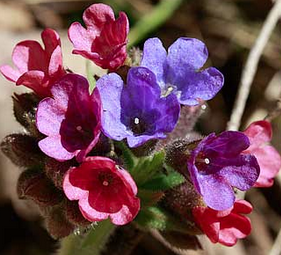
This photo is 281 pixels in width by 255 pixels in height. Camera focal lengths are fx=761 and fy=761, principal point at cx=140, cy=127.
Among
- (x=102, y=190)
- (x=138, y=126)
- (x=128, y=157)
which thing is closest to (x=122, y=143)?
(x=128, y=157)

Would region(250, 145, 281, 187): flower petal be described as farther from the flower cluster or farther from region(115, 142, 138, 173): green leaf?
region(115, 142, 138, 173): green leaf

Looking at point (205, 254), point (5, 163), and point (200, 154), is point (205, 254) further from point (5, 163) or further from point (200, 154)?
point (200, 154)

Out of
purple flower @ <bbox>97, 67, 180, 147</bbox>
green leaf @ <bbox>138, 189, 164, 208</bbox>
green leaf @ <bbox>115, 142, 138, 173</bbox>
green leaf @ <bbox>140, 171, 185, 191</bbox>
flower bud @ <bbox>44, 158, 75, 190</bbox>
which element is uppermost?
purple flower @ <bbox>97, 67, 180, 147</bbox>

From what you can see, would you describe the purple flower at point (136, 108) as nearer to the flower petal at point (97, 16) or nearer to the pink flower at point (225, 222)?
the flower petal at point (97, 16)

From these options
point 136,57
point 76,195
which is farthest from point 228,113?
point 76,195

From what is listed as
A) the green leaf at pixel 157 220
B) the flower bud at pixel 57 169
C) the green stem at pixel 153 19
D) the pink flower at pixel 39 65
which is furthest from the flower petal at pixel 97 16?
the green stem at pixel 153 19

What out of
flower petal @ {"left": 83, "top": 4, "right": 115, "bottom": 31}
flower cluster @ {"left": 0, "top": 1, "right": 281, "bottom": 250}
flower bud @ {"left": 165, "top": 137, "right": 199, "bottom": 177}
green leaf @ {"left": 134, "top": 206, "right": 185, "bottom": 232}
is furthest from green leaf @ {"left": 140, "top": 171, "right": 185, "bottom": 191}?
flower petal @ {"left": 83, "top": 4, "right": 115, "bottom": 31}
